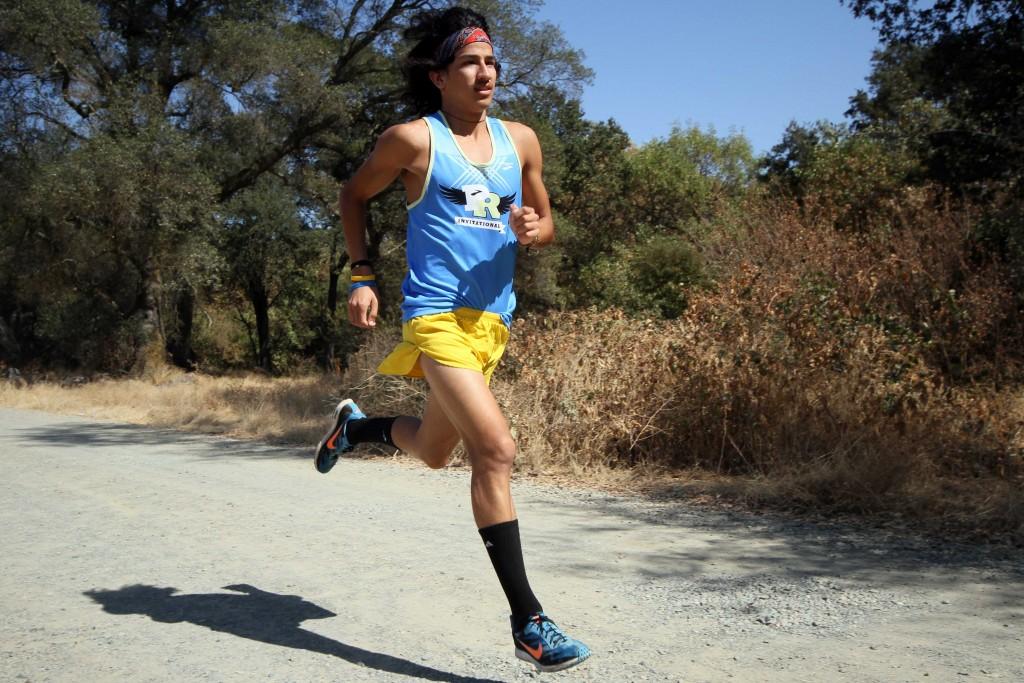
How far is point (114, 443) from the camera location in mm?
9719

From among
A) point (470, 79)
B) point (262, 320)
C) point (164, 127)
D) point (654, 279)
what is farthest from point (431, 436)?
point (262, 320)

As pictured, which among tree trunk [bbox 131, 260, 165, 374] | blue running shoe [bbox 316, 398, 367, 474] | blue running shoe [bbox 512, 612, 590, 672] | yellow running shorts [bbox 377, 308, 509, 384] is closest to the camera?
blue running shoe [bbox 512, 612, 590, 672]

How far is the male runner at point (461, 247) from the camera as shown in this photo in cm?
324

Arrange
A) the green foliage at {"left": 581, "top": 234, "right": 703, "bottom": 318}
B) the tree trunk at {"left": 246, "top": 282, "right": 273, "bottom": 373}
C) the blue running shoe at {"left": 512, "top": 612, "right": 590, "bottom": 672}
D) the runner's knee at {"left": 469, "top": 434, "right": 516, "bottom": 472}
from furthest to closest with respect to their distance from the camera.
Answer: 1. the tree trunk at {"left": 246, "top": 282, "right": 273, "bottom": 373}
2. the green foliage at {"left": 581, "top": 234, "right": 703, "bottom": 318}
3. the runner's knee at {"left": 469, "top": 434, "right": 516, "bottom": 472}
4. the blue running shoe at {"left": 512, "top": 612, "right": 590, "bottom": 672}

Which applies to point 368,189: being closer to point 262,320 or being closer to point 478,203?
point 478,203

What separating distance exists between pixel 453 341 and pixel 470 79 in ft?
3.20

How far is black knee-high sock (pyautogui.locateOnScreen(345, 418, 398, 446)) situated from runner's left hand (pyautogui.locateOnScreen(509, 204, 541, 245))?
45.8 inches

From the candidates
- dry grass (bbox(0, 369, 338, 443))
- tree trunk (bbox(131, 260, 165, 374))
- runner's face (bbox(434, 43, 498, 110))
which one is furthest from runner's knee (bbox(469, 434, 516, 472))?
tree trunk (bbox(131, 260, 165, 374))

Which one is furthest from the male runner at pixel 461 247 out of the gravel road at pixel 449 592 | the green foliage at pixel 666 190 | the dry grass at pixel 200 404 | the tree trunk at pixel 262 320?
the tree trunk at pixel 262 320

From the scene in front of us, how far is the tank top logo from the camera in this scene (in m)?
3.42

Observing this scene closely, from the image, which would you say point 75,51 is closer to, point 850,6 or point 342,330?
point 342,330

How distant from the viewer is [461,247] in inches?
135

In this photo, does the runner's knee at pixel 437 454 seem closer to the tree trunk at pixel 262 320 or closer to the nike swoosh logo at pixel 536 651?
the nike swoosh logo at pixel 536 651

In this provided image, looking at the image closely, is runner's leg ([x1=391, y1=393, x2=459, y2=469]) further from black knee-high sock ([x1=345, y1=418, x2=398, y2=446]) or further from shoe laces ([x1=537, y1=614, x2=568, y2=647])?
shoe laces ([x1=537, y1=614, x2=568, y2=647])
